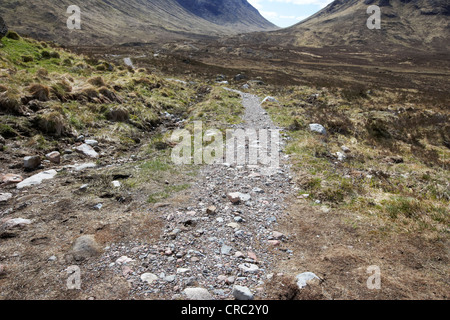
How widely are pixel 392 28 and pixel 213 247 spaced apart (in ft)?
594

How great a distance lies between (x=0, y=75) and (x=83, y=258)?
38.3ft

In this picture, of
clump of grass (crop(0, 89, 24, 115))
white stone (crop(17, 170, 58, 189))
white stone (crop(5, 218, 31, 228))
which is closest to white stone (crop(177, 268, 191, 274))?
white stone (crop(5, 218, 31, 228))

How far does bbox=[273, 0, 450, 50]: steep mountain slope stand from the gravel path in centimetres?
14288

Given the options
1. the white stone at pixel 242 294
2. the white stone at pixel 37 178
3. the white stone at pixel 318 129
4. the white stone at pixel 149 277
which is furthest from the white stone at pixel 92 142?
the white stone at pixel 318 129

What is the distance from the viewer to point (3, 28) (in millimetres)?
19094

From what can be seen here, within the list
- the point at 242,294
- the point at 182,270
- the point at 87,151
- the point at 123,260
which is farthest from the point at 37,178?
the point at 242,294

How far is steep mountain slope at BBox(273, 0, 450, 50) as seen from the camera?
124 m

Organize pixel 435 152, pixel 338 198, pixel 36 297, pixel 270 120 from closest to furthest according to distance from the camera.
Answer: pixel 36 297
pixel 338 198
pixel 435 152
pixel 270 120

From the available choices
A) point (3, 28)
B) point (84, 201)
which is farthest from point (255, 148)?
point (3, 28)

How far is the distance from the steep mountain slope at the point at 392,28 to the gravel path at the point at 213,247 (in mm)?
142875

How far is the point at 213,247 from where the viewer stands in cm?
501

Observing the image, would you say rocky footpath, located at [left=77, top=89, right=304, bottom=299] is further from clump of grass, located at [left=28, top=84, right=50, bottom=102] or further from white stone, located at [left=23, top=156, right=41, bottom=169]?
clump of grass, located at [left=28, top=84, right=50, bottom=102]

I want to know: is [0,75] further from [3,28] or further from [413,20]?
[413,20]

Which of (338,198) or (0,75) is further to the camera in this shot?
(0,75)
